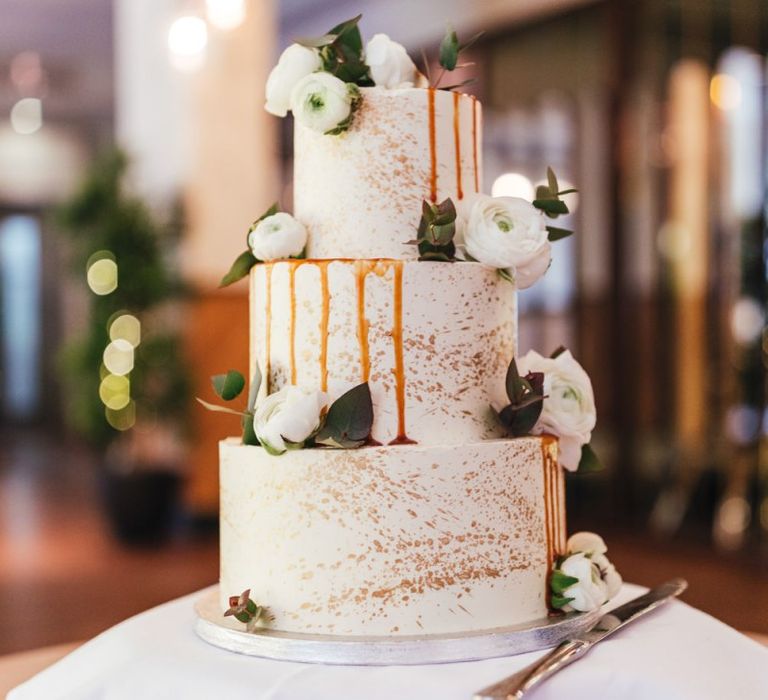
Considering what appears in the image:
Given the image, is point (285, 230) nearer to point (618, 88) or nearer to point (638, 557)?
point (638, 557)

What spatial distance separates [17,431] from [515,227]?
14.4 meters

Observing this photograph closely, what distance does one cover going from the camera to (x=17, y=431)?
15070mm

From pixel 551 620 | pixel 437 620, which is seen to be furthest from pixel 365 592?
pixel 551 620

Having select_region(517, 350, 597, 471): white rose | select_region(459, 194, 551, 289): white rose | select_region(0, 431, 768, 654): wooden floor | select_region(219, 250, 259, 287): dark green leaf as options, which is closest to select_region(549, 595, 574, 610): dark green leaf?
select_region(517, 350, 597, 471): white rose

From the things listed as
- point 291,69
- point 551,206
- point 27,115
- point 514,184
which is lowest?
point 551,206

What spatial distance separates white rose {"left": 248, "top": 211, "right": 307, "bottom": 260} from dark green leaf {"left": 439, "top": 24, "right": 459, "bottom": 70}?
376mm

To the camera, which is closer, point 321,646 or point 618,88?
point 321,646

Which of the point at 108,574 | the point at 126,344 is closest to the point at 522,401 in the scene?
the point at 108,574

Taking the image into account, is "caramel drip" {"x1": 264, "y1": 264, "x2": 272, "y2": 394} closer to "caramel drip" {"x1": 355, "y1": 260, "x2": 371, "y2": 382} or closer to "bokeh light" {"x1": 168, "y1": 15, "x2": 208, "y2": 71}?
"caramel drip" {"x1": 355, "y1": 260, "x2": 371, "y2": 382}

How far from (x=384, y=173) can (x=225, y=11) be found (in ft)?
15.8

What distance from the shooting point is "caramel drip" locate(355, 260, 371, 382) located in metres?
1.75

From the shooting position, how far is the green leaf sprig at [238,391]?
176 centimetres

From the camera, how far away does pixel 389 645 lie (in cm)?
158

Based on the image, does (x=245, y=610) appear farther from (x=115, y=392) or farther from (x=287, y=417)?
(x=115, y=392)
